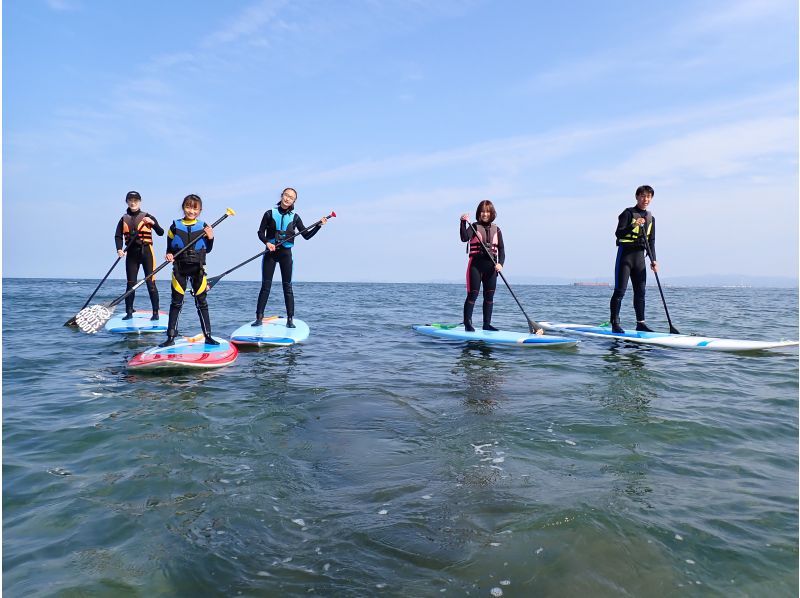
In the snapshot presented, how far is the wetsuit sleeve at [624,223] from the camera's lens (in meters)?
9.03

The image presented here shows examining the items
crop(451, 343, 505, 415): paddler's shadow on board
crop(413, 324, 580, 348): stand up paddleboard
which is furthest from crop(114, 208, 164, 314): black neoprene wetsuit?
crop(451, 343, 505, 415): paddler's shadow on board

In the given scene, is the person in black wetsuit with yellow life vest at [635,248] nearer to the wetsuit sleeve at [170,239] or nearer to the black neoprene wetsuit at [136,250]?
the wetsuit sleeve at [170,239]

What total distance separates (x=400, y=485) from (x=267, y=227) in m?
6.69

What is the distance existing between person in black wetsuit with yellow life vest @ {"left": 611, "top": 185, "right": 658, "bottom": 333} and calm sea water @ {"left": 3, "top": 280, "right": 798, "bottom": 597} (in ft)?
10.7

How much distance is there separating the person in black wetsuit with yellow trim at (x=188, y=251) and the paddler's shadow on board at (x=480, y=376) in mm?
4205

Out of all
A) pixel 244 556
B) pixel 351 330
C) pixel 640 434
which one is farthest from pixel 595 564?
pixel 351 330

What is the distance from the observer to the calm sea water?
2.30 metres

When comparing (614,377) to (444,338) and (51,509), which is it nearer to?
(444,338)

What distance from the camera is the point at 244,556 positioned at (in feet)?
8.01

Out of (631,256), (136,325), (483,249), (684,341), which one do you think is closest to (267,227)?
(136,325)

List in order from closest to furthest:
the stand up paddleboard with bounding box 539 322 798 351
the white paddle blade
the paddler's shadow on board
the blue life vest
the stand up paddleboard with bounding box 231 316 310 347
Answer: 1. the paddler's shadow on board
2. the white paddle blade
3. the stand up paddleboard with bounding box 539 322 798 351
4. the stand up paddleboard with bounding box 231 316 310 347
5. the blue life vest

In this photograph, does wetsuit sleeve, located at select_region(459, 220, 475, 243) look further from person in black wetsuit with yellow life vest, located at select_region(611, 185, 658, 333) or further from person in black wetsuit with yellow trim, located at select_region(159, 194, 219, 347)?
person in black wetsuit with yellow trim, located at select_region(159, 194, 219, 347)

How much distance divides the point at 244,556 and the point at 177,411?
2774 mm

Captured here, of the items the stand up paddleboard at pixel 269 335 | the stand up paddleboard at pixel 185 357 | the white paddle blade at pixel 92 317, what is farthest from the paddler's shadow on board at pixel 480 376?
the white paddle blade at pixel 92 317
